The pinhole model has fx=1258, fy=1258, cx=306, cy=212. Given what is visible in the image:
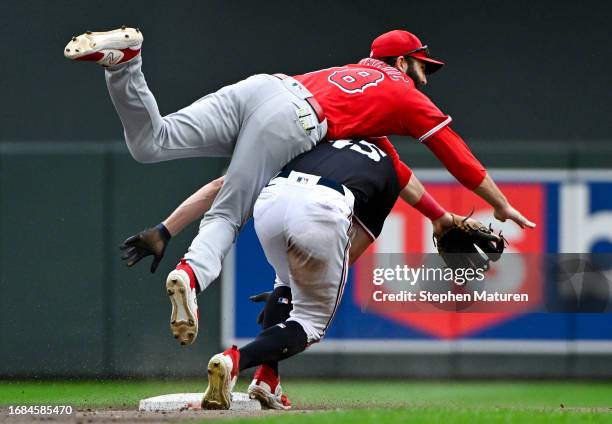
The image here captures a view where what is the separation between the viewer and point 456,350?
747 cm

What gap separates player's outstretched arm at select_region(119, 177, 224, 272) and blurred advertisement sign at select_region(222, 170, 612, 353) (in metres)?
2.47

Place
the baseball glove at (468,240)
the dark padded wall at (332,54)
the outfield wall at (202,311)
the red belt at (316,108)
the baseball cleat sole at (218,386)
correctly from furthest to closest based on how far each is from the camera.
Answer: the dark padded wall at (332,54)
the outfield wall at (202,311)
the baseball glove at (468,240)
the red belt at (316,108)
the baseball cleat sole at (218,386)

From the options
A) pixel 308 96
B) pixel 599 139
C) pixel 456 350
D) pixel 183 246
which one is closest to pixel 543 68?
pixel 599 139

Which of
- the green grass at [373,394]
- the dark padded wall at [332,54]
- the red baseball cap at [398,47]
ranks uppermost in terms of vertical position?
the dark padded wall at [332,54]

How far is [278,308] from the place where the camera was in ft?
15.8

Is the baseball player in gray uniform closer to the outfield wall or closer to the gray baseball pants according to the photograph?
the gray baseball pants

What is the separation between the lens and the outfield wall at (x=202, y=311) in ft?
24.4

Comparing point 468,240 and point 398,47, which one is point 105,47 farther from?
point 468,240

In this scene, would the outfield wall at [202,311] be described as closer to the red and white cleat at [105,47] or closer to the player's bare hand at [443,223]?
the player's bare hand at [443,223]

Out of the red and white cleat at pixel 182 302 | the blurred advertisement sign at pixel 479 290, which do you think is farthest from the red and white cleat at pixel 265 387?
the blurred advertisement sign at pixel 479 290

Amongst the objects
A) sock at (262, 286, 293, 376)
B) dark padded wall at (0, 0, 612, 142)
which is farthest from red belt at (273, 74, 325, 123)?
dark padded wall at (0, 0, 612, 142)

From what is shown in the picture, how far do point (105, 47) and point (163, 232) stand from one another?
3.37 ft

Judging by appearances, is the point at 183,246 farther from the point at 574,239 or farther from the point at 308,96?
the point at 308,96

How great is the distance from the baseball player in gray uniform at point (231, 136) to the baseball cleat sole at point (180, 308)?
0.44ft
